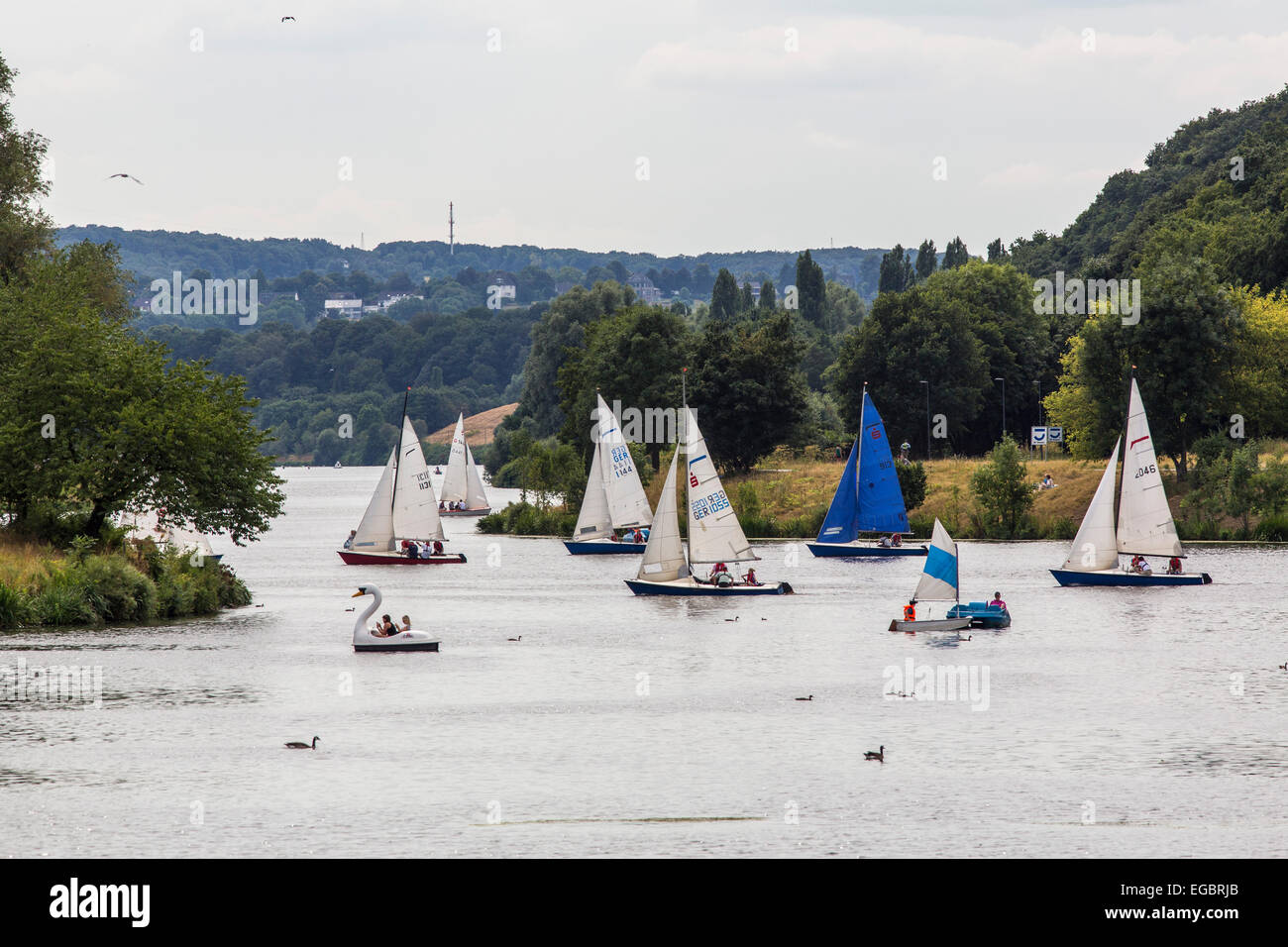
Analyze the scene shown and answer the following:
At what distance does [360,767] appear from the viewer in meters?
37.5

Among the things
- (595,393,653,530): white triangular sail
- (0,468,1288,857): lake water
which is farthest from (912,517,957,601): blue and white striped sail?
(595,393,653,530): white triangular sail

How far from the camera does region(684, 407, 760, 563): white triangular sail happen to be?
72938mm

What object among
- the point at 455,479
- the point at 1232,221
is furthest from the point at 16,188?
the point at 1232,221

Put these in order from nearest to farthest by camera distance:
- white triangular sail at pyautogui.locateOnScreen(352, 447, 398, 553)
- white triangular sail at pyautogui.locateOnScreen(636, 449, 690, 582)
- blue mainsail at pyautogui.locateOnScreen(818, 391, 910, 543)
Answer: white triangular sail at pyautogui.locateOnScreen(636, 449, 690, 582)
blue mainsail at pyautogui.locateOnScreen(818, 391, 910, 543)
white triangular sail at pyautogui.locateOnScreen(352, 447, 398, 553)

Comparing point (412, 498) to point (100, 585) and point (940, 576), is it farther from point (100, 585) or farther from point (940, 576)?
point (940, 576)

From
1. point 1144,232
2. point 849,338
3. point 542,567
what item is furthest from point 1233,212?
point 542,567

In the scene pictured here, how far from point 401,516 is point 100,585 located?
39395 mm

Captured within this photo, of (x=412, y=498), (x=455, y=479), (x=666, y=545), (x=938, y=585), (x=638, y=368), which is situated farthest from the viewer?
(x=455, y=479)

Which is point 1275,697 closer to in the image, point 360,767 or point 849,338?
point 360,767

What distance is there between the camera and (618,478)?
108 m

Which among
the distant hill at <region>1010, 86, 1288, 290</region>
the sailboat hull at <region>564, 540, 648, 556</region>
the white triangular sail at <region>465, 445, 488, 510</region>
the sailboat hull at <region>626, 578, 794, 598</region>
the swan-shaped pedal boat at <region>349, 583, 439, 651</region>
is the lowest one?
the swan-shaped pedal boat at <region>349, 583, 439, 651</region>

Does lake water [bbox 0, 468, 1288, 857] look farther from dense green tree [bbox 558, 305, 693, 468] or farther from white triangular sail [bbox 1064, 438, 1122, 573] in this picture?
dense green tree [bbox 558, 305, 693, 468]

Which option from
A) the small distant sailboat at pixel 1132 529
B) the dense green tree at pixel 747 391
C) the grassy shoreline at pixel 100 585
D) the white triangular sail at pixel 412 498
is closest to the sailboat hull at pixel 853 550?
the small distant sailboat at pixel 1132 529

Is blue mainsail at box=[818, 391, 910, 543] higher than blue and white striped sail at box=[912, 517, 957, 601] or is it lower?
higher
